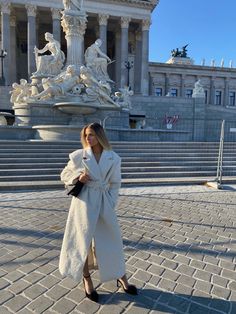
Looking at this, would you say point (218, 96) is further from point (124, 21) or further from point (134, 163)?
point (134, 163)

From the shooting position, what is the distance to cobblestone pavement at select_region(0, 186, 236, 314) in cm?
306

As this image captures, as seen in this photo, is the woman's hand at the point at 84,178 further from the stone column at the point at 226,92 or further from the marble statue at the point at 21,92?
the stone column at the point at 226,92

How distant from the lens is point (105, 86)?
60.8 ft

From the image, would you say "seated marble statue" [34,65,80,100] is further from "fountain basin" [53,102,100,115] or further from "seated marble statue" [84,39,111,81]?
"seated marble statue" [84,39,111,81]

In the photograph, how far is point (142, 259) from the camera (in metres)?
4.07

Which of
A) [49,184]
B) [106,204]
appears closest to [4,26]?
[49,184]

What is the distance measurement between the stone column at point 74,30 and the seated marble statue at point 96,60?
1103 mm

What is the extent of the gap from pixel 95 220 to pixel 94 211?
0.29 ft

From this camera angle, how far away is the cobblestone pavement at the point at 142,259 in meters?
3.06

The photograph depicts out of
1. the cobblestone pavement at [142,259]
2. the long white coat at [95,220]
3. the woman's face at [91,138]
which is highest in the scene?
the woman's face at [91,138]

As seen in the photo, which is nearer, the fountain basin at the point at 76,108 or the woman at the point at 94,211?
the woman at the point at 94,211

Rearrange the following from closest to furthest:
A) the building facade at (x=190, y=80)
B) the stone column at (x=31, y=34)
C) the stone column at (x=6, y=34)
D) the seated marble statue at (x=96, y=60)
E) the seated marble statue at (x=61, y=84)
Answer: the seated marble statue at (x=61, y=84) → the seated marble statue at (x=96, y=60) → the stone column at (x=6, y=34) → the stone column at (x=31, y=34) → the building facade at (x=190, y=80)

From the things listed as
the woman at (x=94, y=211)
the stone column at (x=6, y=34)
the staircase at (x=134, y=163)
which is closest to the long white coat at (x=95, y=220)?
the woman at (x=94, y=211)

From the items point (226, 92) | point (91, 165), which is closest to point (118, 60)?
point (226, 92)
